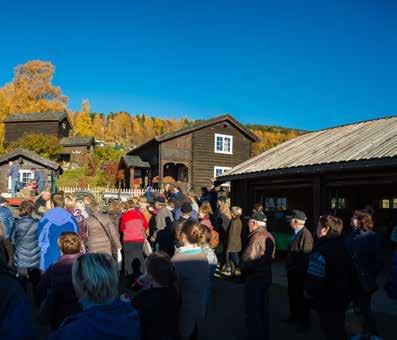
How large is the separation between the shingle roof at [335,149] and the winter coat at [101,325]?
9019 millimetres

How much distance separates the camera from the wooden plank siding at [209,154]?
3378 centimetres

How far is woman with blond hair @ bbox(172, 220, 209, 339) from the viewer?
407 cm

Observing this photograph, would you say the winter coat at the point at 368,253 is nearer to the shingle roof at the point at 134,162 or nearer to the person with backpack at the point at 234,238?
the person with backpack at the point at 234,238

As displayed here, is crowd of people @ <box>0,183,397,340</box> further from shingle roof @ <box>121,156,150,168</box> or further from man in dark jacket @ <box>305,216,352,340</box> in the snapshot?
shingle roof @ <box>121,156,150,168</box>

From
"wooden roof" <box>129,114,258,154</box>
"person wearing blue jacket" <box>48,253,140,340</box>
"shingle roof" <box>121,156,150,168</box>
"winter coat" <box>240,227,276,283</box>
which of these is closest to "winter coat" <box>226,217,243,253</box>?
"winter coat" <box>240,227,276,283</box>

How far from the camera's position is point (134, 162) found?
35.2 metres

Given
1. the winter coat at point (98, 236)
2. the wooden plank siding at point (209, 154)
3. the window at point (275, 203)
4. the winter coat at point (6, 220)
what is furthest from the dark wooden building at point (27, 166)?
the winter coat at point (98, 236)

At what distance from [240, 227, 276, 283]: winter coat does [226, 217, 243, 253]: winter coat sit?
185 inches

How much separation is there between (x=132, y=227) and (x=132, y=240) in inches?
10.9

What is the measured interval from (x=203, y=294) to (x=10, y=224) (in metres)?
5.27

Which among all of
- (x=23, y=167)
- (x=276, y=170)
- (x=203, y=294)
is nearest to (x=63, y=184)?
(x=23, y=167)

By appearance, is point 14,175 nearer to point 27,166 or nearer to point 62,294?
point 27,166

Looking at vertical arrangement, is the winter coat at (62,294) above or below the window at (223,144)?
below

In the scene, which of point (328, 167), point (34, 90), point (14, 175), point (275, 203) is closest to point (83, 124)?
point (34, 90)
